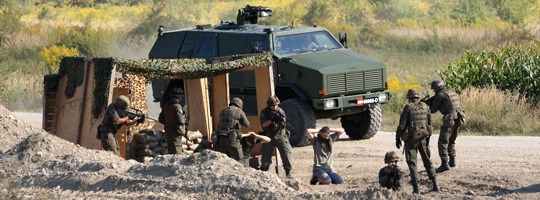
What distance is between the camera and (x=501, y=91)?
25.1 meters

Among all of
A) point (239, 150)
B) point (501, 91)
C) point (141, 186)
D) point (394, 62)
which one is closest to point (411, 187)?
point (239, 150)

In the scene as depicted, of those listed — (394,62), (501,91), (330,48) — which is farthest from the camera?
(394,62)

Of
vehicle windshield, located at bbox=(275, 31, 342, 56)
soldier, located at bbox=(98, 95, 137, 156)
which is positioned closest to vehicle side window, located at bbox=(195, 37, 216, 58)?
vehicle windshield, located at bbox=(275, 31, 342, 56)

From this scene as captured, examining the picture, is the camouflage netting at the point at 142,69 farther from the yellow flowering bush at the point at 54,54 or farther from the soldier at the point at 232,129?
the yellow flowering bush at the point at 54,54

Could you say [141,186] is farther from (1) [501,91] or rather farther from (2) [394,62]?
(2) [394,62]

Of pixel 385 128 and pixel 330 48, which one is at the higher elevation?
pixel 330 48

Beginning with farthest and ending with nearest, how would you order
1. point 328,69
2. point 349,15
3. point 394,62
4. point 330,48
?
point 349,15 → point 394,62 → point 330,48 → point 328,69

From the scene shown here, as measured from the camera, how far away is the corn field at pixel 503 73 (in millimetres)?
25062

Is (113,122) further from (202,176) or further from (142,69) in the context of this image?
(202,176)

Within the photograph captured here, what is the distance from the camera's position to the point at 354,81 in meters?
19.8

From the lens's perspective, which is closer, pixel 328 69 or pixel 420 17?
pixel 328 69

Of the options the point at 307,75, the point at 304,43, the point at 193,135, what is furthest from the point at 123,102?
the point at 304,43

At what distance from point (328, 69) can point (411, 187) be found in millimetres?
4273

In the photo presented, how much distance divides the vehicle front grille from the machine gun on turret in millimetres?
2715
